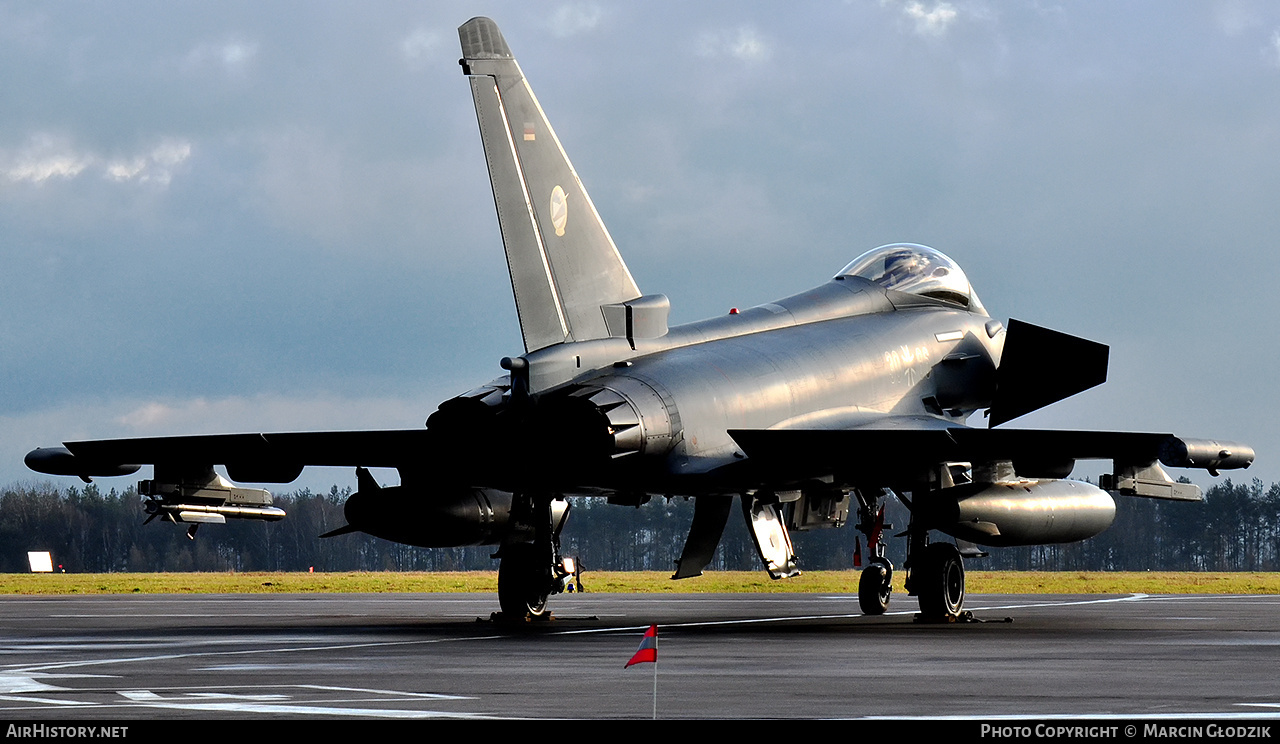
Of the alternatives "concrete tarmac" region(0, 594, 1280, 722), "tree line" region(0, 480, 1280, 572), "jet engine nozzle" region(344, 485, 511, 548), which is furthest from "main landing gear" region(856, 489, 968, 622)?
"tree line" region(0, 480, 1280, 572)

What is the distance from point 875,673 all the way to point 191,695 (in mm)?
4763

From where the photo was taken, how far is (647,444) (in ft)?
57.5

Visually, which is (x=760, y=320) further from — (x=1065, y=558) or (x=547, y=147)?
(x=1065, y=558)

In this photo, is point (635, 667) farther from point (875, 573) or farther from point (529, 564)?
point (875, 573)

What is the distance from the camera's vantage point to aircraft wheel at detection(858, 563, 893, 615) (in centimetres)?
2219

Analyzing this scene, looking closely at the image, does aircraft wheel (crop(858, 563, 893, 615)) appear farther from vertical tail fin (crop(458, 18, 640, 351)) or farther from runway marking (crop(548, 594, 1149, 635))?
vertical tail fin (crop(458, 18, 640, 351))

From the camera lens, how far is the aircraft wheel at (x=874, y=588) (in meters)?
22.2

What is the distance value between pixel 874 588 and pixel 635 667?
1076cm

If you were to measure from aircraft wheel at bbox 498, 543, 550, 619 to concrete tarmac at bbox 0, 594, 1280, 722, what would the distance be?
0.50 m

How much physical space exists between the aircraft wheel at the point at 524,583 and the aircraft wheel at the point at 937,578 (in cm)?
475

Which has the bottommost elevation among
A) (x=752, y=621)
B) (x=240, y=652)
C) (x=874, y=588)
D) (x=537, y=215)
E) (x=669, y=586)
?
(x=669, y=586)

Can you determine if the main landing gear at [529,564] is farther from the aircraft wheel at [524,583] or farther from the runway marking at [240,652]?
the runway marking at [240,652]

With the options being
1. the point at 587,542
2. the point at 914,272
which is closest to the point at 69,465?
the point at 914,272

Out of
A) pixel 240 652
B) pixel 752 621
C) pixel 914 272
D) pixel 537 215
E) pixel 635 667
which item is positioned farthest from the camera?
pixel 914 272
